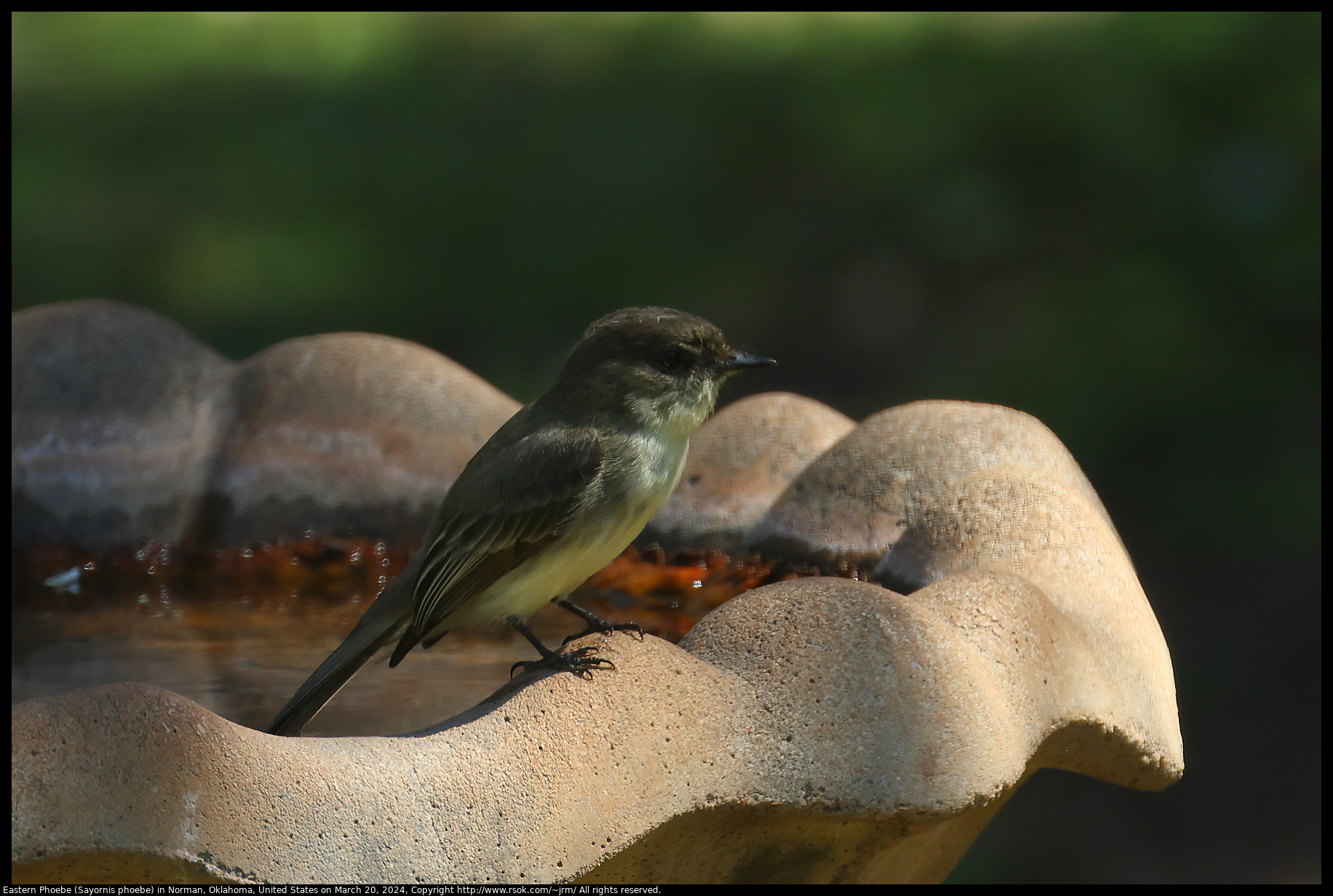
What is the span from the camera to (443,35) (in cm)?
1274

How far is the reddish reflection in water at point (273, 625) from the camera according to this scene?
3.69 m

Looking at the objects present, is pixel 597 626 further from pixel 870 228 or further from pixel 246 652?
pixel 870 228

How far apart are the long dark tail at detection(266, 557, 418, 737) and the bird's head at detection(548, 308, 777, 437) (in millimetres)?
654

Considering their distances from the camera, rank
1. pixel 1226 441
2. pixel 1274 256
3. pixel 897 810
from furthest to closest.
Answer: pixel 1274 256
pixel 1226 441
pixel 897 810

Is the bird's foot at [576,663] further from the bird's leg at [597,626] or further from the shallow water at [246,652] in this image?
the shallow water at [246,652]

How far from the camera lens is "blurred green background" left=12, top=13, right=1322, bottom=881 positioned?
25.0ft

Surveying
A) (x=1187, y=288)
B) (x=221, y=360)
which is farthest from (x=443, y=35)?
(x=221, y=360)

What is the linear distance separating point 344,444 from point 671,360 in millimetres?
2069

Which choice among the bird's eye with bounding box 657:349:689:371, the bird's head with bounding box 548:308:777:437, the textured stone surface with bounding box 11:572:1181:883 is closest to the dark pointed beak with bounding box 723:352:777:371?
the bird's head with bounding box 548:308:777:437

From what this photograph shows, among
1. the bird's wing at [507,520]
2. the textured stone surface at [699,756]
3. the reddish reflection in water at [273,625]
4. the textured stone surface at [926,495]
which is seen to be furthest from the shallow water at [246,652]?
the textured stone surface at [699,756]

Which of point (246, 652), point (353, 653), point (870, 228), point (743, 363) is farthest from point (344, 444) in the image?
point (870, 228)

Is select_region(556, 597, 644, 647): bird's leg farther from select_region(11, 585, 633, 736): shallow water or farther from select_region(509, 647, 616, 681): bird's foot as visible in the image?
select_region(11, 585, 633, 736): shallow water

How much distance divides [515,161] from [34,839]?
9.64m

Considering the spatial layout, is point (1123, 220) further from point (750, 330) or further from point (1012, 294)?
point (750, 330)
